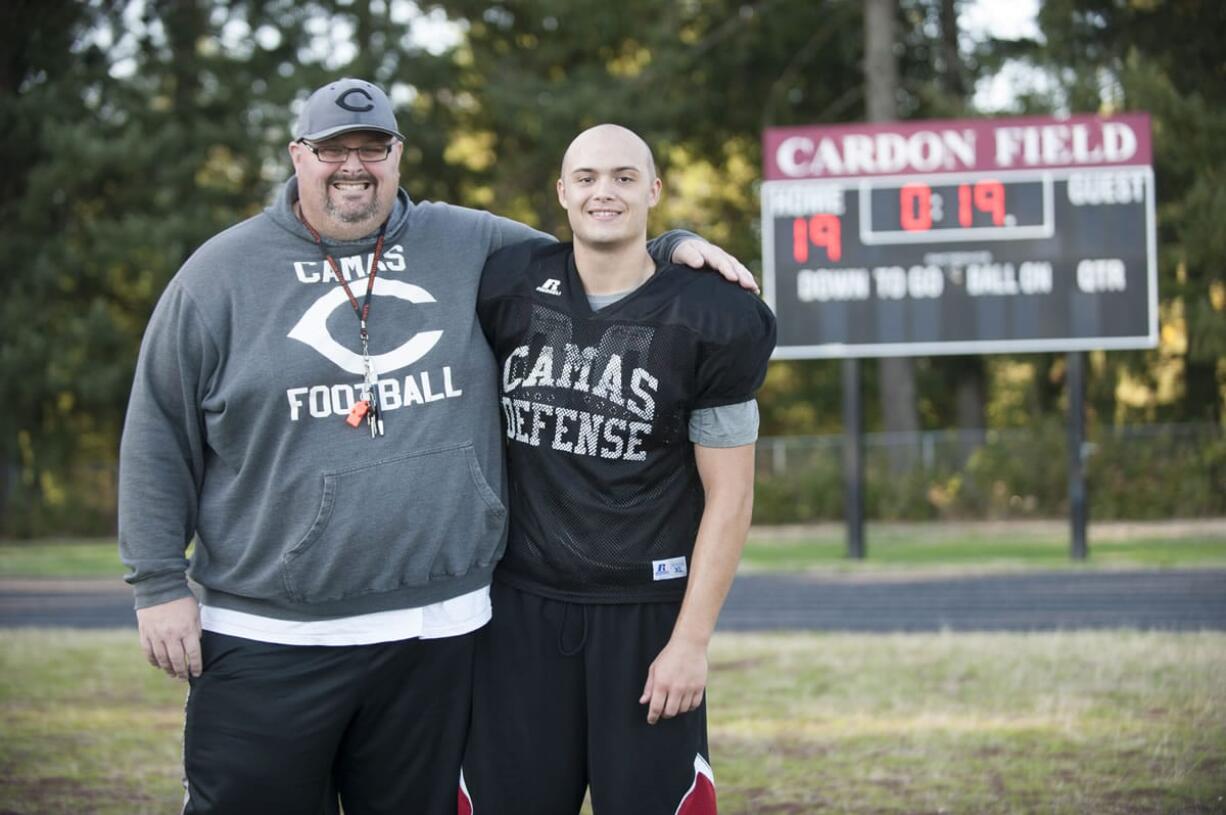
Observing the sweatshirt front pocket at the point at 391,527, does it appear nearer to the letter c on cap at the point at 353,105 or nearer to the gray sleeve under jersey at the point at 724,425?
the gray sleeve under jersey at the point at 724,425

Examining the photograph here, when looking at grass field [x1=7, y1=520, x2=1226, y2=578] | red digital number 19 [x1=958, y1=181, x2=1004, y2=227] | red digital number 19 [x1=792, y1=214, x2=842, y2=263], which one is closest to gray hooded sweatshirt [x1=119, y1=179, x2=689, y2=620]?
red digital number 19 [x1=792, y1=214, x2=842, y2=263]

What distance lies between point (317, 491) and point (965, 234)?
11697 mm

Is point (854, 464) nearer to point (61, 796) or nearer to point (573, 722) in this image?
point (61, 796)

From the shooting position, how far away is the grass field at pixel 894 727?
5242mm

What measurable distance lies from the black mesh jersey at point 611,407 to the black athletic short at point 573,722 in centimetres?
7

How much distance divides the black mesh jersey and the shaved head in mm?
244

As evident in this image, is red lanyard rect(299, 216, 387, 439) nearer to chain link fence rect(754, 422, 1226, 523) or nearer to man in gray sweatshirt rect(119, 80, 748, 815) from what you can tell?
man in gray sweatshirt rect(119, 80, 748, 815)

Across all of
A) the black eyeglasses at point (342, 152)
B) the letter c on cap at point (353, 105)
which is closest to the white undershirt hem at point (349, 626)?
the black eyeglasses at point (342, 152)

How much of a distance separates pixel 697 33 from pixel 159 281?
10.6 m

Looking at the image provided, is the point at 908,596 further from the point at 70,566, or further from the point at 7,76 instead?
the point at 7,76

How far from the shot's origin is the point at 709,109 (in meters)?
27.3

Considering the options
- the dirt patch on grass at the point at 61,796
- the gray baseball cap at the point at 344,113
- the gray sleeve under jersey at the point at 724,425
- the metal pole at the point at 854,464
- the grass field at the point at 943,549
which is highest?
the gray baseball cap at the point at 344,113

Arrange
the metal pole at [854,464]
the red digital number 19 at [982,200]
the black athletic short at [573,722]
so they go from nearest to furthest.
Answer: the black athletic short at [573,722] → the red digital number 19 at [982,200] → the metal pole at [854,464]

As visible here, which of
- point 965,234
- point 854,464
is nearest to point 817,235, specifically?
point 965,234
